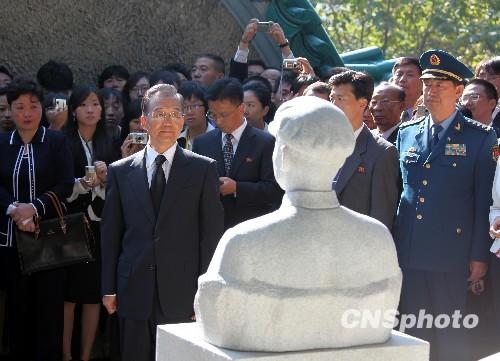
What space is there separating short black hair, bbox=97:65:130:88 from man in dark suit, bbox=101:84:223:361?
3.29 metres

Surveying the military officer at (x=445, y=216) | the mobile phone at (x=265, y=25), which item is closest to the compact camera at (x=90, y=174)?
the military officer at (x=445, y=216)

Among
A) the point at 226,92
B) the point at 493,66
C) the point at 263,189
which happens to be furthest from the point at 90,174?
the point at 493,66

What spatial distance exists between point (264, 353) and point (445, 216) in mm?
3098

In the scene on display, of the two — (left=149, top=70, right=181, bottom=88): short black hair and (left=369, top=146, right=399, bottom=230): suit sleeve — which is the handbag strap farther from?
(left=369, top=146, right=399, bottom=230): suit sleeve

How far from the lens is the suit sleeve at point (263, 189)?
669cm

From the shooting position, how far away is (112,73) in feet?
29.3

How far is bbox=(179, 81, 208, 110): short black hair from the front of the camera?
7.68 meters

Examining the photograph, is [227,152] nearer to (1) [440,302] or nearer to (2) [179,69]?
(1) [440,302]

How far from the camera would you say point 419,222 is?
6.18 metres

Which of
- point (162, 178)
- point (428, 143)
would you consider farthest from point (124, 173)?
point (428, 143)

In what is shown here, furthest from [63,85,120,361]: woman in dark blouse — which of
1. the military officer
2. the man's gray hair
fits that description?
the military officer

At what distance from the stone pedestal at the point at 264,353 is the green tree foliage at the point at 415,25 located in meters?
13.9

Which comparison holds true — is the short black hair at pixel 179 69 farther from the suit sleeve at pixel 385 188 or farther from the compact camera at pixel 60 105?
the suit sleeve at pixel 385 188

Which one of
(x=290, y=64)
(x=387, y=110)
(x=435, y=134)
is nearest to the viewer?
(x=435, y=134)
